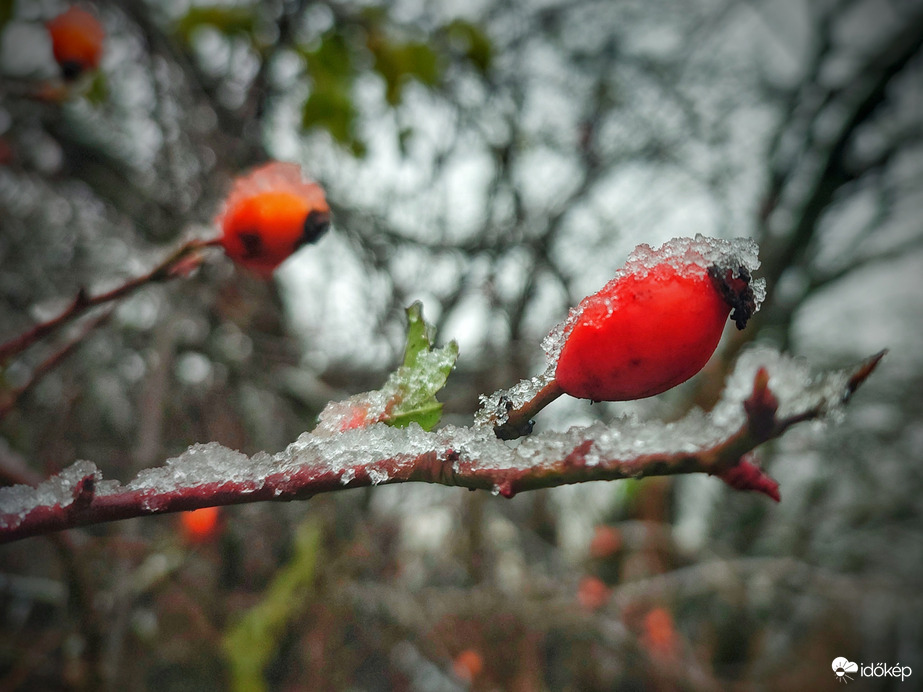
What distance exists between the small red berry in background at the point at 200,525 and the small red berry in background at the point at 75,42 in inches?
45.0

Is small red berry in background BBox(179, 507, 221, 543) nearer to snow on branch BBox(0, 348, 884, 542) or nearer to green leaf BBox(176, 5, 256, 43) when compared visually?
snow on branch BBox(0, 348, 884, 542)

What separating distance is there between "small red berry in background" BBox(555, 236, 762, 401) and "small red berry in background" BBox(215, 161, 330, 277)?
1.18 ft

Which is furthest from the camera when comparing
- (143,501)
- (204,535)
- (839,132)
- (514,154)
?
(514,154)

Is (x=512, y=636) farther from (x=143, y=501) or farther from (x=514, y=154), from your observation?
(x=143, y=501)

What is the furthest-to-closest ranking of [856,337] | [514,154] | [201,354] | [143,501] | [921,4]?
[856,337]
[514,154]
[921,4]
[201,354]
[143,501]

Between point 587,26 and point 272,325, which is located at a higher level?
point 587,26

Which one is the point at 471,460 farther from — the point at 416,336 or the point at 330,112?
the point at 330,112

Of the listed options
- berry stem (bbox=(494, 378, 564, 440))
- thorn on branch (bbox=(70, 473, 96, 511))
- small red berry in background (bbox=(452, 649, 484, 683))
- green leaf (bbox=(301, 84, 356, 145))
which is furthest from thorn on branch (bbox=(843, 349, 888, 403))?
small red berry in background (bbox=(452, 649, 484, 683))

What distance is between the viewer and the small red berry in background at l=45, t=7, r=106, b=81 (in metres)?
1.37

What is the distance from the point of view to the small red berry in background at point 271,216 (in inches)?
24.1

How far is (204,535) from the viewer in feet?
5.29

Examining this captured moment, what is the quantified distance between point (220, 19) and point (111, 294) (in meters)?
1.71

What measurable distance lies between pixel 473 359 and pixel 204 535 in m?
1.62

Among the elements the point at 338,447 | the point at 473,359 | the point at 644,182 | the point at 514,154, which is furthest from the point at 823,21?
the point at 338,447
